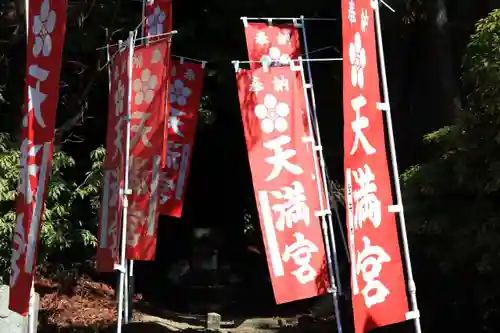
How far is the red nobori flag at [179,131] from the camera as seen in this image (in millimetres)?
10109

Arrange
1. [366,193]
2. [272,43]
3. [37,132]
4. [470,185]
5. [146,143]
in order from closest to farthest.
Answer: [366,193]
[37,132]
[146,143]
[470,185]
[272,43]

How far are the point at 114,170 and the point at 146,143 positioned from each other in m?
0.49

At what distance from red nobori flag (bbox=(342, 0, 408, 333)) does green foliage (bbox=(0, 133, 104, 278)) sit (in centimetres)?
536

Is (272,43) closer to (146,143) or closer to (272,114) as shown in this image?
(272,114)

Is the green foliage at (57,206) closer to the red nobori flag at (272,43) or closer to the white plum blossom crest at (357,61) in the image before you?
the red nobori flag at (272,43)

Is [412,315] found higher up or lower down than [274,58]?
lower down

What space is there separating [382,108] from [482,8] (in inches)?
216

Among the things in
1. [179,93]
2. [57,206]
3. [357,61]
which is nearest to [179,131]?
[179,93]

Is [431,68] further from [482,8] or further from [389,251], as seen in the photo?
[389,251]

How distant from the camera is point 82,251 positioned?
14312 mm

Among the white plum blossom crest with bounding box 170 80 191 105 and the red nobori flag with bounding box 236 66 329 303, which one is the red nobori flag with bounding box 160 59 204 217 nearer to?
the white plum blossom crest with bounding box 170 80 191 105

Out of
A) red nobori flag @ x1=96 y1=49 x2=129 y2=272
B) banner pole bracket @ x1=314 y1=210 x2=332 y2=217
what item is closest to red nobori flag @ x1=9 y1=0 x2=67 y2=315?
red nobori flag @ x1=96 y1=49 x2=129 y2=272

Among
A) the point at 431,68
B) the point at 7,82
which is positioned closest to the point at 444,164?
the point at 431,68

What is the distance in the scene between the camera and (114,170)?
7.44 m
